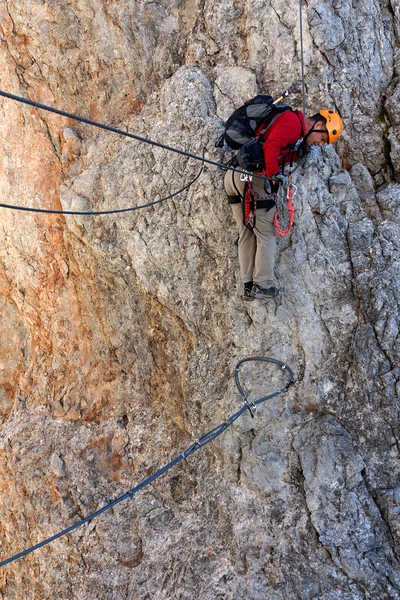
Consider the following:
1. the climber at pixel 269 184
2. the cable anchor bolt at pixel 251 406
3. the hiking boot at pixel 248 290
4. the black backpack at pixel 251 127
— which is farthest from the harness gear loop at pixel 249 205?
the cable anchor bolt at pixel 251 406

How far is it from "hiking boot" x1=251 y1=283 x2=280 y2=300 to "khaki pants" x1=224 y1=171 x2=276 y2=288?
0.05 m

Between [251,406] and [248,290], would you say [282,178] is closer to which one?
[248,290]

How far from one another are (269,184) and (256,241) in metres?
0.67

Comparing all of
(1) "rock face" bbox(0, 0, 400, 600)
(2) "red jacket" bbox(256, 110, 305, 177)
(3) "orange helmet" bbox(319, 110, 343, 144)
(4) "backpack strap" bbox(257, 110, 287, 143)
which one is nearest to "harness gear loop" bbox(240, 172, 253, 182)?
(2) "red jacket" bbox(256, 110, 305, 177)

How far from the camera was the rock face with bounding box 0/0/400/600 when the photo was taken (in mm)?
5535

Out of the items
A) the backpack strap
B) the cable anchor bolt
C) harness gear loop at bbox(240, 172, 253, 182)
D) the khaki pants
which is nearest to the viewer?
the backpack strap

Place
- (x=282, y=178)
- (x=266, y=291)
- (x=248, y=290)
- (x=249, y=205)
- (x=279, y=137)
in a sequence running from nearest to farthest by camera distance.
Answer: (x=279, y=137), (x=282, y=178), (x=249, y=205), (x=266, y=291), (x=248, y=290)

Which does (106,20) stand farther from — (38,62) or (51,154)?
(51,154)

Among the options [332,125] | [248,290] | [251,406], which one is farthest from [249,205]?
[251,406]

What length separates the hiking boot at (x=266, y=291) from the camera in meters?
5.82

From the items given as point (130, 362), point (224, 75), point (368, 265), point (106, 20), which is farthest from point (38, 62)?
point (368, 265)

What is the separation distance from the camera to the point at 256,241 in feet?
19.3

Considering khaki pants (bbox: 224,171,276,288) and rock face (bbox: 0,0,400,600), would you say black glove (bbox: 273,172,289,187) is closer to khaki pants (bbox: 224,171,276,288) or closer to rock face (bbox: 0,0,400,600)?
khaki pants (bbox: 224,171,276,288)

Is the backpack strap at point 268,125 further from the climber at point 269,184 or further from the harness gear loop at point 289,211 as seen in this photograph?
the harness gear loop at point 289,211
